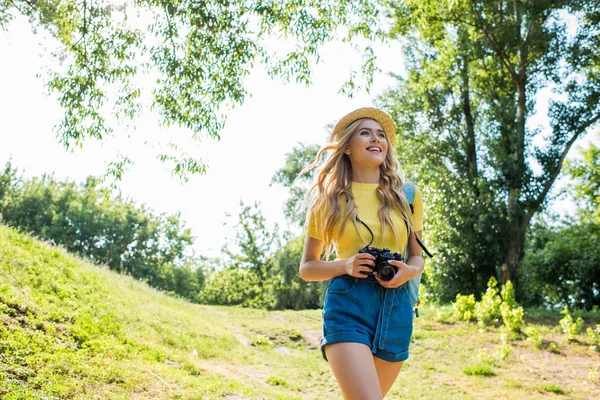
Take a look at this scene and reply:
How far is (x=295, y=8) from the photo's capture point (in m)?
7.38

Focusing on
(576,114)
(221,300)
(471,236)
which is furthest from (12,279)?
(221,300)

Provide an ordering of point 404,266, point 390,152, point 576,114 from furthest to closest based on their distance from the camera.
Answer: point 576,114 < point 390,152 < point 404,266

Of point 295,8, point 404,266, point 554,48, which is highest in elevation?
point 554,48

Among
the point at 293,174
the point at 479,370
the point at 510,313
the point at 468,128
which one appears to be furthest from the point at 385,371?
the point at 293,174

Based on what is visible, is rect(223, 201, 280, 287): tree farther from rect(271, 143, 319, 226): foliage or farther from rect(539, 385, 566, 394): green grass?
rect(539, 385, 566, 394): green grass

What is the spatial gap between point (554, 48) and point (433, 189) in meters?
5.52

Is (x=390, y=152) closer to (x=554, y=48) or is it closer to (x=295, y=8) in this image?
(x=295, y=8)

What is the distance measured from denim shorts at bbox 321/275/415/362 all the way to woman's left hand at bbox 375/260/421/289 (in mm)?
69

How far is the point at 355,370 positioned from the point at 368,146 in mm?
1242

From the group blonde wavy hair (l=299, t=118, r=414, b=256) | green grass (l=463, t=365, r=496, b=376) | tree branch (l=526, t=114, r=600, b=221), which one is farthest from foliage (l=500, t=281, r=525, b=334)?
blonde wavy hair (l=299, t=118, r=414, b=256)

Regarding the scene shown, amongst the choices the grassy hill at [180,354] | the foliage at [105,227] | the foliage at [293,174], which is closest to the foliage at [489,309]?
the grassy hill at [180,354]

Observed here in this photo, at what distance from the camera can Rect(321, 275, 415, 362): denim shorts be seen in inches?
98.3

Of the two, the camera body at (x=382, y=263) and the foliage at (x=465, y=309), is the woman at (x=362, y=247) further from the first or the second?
the foliage at (x=465, y=309)

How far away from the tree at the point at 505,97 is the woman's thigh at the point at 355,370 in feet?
44.1
